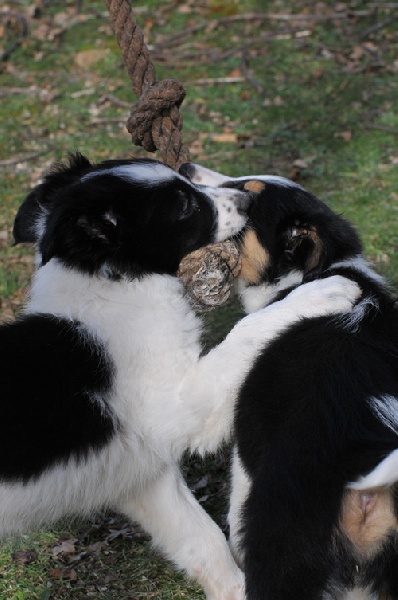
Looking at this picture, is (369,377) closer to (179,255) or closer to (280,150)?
(179,255)

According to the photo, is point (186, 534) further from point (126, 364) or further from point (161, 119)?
point (161, 119)

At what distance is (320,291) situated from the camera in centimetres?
346

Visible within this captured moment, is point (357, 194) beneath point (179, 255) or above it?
beneath

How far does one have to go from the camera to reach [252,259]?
3975mm

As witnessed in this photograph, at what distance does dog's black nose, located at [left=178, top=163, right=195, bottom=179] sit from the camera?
413cm

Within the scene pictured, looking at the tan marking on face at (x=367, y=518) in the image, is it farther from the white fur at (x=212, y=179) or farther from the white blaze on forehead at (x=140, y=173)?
the white fur at (x=212, y=179)

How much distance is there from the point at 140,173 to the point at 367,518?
1659 millimetres

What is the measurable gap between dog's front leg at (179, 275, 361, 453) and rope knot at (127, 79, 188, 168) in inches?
46.9

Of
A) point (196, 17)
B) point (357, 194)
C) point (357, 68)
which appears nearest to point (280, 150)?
point (357, 194)

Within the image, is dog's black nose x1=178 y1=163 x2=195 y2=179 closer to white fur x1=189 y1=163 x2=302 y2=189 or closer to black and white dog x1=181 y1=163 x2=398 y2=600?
white fur x1=189 y1=163 x2=302 y2=189

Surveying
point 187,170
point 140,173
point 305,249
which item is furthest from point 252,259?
point 140,173

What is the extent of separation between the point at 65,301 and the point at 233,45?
5.98 meters

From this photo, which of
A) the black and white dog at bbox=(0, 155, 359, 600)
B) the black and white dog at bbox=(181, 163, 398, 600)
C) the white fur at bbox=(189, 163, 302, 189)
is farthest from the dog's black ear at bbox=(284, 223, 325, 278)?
Result: the white fur at bbox=(189, 163, 302, 189)

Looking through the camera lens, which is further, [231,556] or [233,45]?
[233,45]
